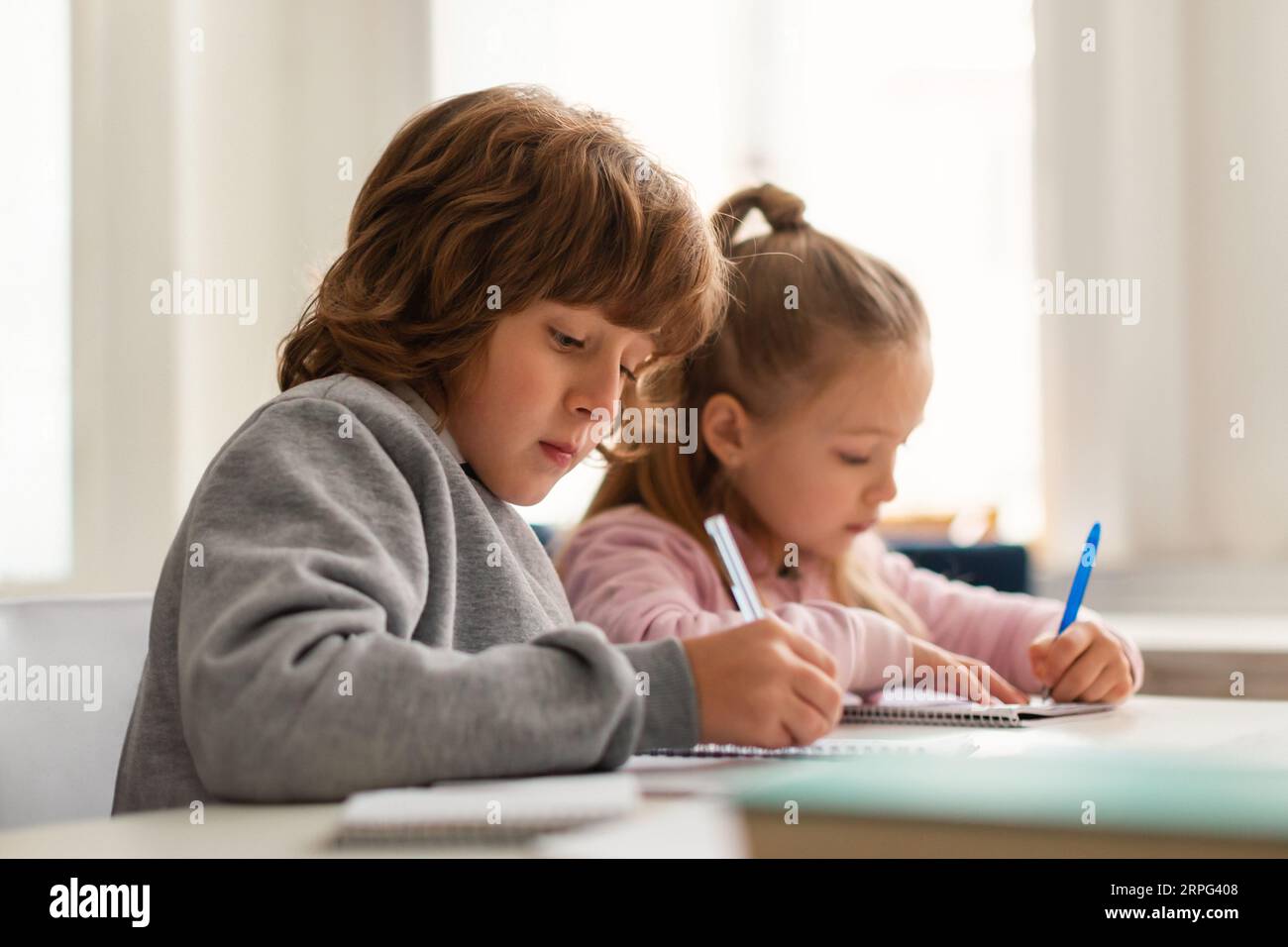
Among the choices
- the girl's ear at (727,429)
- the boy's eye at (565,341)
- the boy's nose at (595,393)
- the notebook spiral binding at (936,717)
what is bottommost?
the notebook spiral binding at (936,717)

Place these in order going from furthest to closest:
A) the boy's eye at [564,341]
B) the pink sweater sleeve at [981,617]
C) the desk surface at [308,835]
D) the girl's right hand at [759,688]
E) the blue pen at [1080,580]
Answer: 1. the pink sweater sleeve at [981,617]
2. the blue pen at [1080,580]
3. the boy's eye at [564,341]
4. the girl's right hand at [759,688]
5. the desk surface at [308,835]

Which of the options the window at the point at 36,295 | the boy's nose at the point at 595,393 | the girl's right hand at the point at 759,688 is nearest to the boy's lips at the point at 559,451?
the boy's nose at the point at 595,393

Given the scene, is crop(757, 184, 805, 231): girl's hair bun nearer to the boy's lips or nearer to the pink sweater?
the pink sweater

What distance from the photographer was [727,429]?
132cm

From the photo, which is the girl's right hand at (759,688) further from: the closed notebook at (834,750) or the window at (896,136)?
the window at (896,136)

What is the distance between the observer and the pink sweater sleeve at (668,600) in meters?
1.08

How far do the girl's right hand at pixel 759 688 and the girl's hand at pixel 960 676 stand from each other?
452mm

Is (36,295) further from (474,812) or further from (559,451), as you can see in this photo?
(474,812)

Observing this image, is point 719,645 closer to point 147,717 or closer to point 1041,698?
point 147,717

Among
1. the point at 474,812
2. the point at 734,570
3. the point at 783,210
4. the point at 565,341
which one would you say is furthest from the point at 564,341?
the point at 783,210

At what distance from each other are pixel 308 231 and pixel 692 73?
0.76m

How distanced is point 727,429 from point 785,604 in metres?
0.20

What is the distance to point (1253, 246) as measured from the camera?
203 cm

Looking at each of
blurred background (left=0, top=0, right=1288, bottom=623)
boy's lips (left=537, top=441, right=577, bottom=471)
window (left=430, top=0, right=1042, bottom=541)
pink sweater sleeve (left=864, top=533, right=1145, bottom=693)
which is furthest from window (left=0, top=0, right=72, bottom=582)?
boy's lips (left=537, top=441, right=577, bottom=471)
